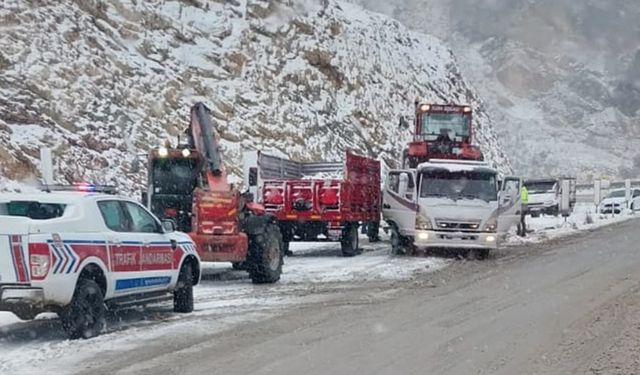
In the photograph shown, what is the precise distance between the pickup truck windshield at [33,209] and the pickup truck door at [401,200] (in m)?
12.5

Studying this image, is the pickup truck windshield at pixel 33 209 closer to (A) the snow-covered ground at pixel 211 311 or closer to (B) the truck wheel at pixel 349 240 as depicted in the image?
(A) the snow-covered ground at pixel 211 311

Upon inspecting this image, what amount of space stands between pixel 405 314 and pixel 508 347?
265 cm

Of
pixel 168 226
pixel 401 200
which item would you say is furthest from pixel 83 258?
pixel 401 200

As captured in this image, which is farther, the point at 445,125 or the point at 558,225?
the point at 558,225

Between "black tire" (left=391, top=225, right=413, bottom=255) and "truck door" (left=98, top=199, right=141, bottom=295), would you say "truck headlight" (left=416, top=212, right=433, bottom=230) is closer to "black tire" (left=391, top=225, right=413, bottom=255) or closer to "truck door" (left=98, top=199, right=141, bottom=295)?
"black tire" (left=391, top=225, right=413, bottom=255)

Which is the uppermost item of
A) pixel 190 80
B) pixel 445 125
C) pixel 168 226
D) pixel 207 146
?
pixel 190 80

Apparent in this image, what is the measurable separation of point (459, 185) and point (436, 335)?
1181cm

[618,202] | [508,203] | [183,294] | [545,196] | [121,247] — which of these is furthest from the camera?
[618,202]

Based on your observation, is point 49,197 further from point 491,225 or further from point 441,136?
point 441,136

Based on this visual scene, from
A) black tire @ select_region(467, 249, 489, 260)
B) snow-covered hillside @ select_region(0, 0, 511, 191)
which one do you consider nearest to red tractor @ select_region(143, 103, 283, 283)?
black tire @ select_region(467, 249, 489, 260)

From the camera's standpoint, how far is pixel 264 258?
54.5ft

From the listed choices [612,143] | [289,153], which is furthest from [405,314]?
[612,143]

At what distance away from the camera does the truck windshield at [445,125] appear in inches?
1177

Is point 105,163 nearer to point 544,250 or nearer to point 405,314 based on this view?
point 544,250
